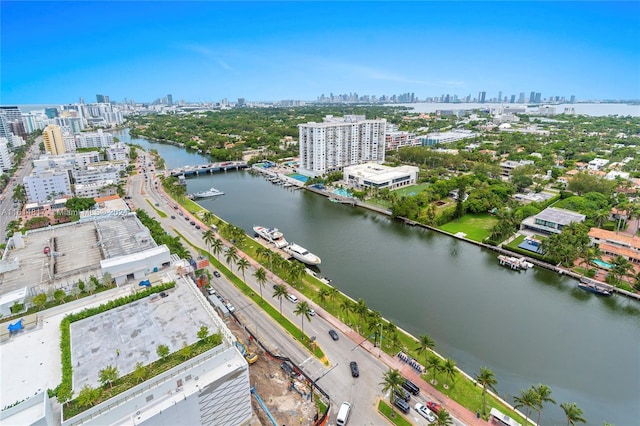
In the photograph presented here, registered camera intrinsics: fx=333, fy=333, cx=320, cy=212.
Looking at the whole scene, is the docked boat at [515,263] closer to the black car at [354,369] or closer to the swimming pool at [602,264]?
the swimming pool at [602,264]

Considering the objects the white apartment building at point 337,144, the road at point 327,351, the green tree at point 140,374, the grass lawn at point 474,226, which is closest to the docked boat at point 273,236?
the road at point 327,351

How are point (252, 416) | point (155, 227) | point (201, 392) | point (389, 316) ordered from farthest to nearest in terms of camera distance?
1. point (155, 227)
2. point (389, 316)
3. point (252, 416)
4. point (201, 392)

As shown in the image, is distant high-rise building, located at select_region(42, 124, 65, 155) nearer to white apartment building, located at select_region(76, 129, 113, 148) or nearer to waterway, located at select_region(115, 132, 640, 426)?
white apartment building, located at select_region(76, 129, 113, 148)

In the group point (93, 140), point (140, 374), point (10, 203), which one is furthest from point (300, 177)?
point (93, 140)

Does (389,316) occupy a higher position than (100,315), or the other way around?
(100,315)

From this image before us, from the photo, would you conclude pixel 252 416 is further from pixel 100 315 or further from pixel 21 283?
pixel 21 283

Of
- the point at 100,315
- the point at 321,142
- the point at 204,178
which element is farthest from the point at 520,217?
the point at 204,178
